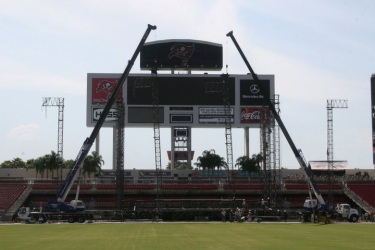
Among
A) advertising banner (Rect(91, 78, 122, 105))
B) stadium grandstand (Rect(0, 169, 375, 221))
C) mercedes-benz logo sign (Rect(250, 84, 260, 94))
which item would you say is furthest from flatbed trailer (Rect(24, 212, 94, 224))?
mercedes-benz logo sign (Rect(250, 84, 260, 94))

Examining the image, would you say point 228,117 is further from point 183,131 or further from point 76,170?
point 76,170

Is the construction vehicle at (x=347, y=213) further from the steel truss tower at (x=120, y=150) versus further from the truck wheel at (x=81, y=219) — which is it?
the truck wheel at (x=81, y=219)

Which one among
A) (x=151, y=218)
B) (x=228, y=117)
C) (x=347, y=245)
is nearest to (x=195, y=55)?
(x=228, y=117)

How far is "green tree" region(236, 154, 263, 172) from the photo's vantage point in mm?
131875

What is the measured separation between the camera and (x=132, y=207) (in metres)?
95.2

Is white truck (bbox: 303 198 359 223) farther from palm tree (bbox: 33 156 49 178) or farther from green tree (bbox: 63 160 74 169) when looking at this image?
green tree (bbox: 63 160 74 169)

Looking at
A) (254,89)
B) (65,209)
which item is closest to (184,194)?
(254,89)

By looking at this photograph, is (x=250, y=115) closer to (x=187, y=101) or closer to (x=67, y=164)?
(x=187, y=101)

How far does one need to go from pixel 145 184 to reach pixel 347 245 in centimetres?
7785

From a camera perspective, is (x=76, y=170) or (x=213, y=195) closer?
(x=76, y=170)

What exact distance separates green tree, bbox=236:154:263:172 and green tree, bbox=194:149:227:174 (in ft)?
12.0

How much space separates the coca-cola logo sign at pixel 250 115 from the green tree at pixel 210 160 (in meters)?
27.6

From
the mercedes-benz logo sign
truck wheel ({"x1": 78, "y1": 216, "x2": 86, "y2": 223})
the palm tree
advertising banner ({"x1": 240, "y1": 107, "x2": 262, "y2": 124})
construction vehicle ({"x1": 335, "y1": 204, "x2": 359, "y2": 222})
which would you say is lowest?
truck wheel ({"x1": 78, "y1": 216, "x2": 86, "y2": 223})

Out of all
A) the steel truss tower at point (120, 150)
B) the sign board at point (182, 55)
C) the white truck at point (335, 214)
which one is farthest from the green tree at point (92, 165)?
the white truck at point (335, 214)
